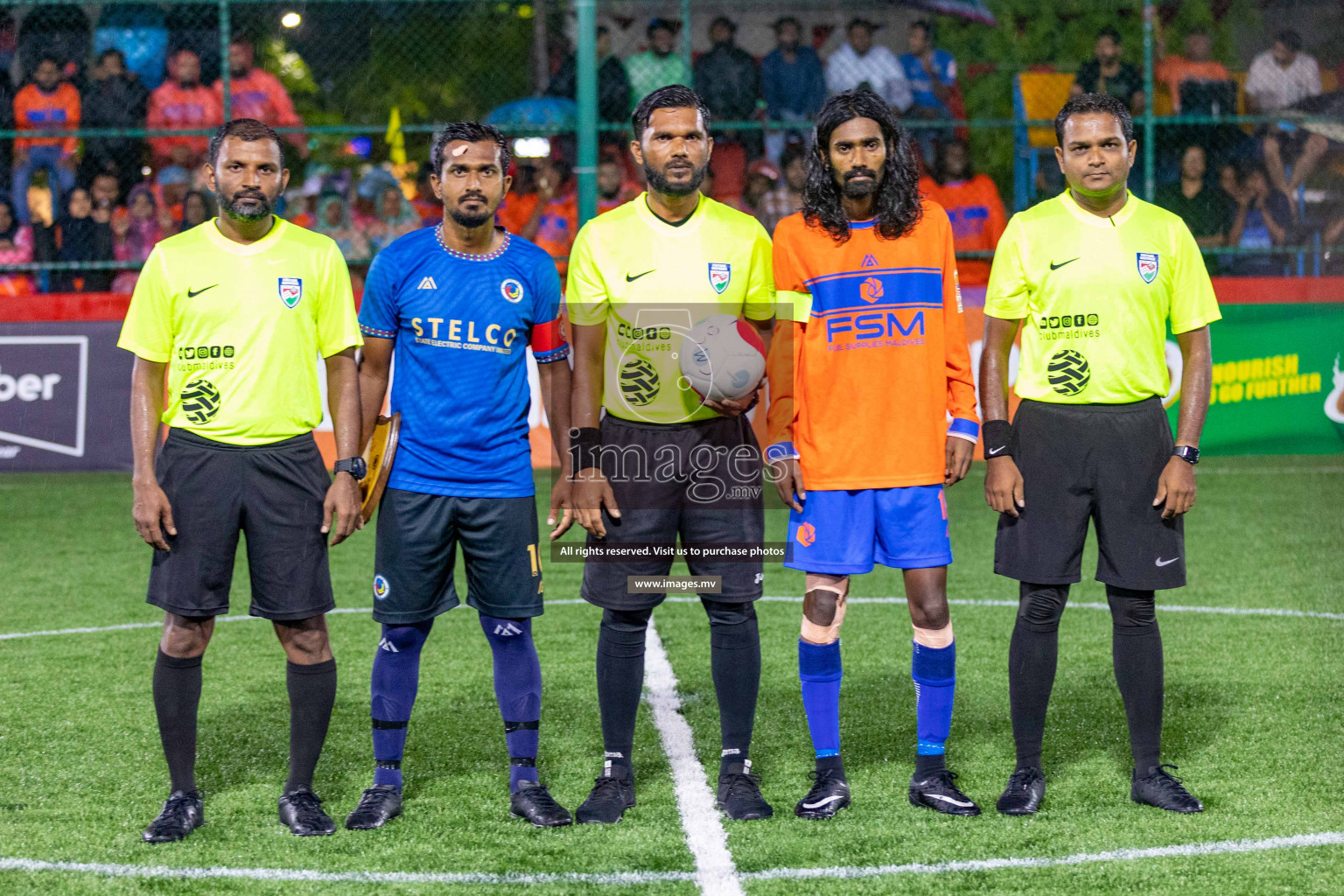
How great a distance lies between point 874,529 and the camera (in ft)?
14.1

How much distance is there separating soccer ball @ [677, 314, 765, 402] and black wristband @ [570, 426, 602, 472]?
1.08ft

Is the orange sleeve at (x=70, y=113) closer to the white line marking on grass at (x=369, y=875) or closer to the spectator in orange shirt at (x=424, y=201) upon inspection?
the spectator in orange shirt at (x=424, y=201)

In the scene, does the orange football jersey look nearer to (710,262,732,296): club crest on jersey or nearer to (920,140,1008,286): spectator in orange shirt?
(710,262,732,296): club crest on jersey

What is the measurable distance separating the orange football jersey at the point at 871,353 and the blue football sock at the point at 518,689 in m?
0.99

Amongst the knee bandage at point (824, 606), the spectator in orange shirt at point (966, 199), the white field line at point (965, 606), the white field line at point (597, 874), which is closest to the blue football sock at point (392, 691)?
the white field line at point (597, 874)

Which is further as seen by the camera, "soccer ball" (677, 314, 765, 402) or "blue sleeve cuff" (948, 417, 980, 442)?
"blue sleeve cuff" (948, 417, 980, 442)

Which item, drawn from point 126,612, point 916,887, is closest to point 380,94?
point 126,612

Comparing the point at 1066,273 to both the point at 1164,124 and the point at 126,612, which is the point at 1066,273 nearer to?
the point at 126,612

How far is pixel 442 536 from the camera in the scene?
14.0 feet

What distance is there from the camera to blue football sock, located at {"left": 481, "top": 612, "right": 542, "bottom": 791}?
4410 millimetres

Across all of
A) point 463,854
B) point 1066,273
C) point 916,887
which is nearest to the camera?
point 916,887

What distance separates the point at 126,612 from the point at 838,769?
173 inches

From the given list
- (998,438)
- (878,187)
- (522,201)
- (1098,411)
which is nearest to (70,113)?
(522,201)

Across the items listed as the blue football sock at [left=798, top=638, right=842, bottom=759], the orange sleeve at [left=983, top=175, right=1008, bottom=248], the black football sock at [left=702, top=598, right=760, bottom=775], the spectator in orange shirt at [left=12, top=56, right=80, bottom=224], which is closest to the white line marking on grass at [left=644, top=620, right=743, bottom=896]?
the black football sock at [left=702, top=598, right=760, bottom=775]
